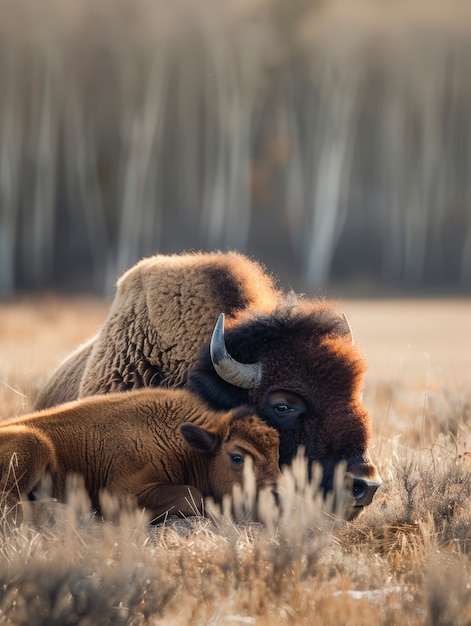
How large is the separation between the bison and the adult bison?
197 millimetres

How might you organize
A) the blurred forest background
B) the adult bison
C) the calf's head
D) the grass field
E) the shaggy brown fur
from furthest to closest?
the blurred forest background
the shaggy brown fur
the adult bison
the calf's head
the grass field

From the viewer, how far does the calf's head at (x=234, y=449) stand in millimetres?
4863

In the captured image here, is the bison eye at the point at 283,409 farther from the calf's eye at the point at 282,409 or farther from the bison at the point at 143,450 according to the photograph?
the bison at the point at 143,450

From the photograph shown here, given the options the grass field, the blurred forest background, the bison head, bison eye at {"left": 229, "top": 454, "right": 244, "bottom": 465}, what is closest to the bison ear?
bison eye at {"left": 229, "top": 454, "right": 244, "bottom": 465}

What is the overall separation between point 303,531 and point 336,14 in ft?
95.5

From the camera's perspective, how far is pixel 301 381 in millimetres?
5141

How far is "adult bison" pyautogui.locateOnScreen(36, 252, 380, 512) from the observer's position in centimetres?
498

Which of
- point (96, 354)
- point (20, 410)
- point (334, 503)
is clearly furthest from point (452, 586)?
point (20, 410)

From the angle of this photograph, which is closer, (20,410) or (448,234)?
(20,410)

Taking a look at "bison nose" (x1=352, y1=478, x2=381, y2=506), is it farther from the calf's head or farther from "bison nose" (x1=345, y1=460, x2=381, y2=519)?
the calf's head

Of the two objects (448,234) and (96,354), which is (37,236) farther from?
(96,354)

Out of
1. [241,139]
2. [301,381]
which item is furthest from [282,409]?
[241,139]

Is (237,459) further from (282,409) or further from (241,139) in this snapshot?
(241,139)

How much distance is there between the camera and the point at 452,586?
10.9ft
